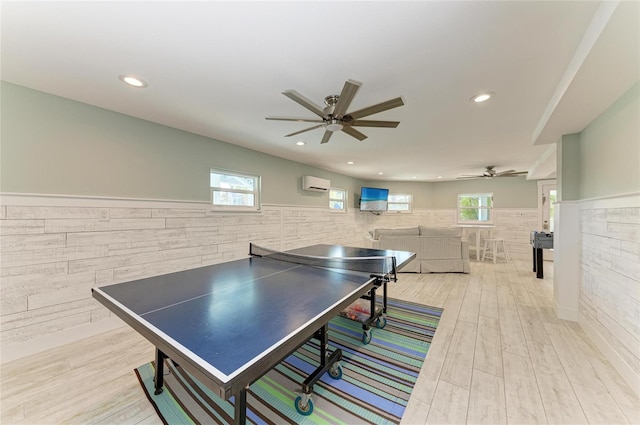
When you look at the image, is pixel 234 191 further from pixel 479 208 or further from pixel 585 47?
pixel 479 208

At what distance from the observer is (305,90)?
2.22m

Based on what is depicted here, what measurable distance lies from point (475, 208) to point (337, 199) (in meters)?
4.70

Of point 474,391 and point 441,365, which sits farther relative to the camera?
point 441,365

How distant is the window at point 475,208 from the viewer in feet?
25.0

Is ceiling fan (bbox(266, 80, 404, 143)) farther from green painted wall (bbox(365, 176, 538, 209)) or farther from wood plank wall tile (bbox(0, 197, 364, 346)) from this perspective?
green painted wall (bbox(365, 176, 538, 209))

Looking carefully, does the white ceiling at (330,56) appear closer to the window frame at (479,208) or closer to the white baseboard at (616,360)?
the white baseboard at (616,360)

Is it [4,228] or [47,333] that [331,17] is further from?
[47,333]

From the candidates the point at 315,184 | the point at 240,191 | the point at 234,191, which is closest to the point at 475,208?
the point at 315,184

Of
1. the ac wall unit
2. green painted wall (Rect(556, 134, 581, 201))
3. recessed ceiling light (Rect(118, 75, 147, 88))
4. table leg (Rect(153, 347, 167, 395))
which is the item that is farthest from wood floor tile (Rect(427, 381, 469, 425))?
the ac wall unit

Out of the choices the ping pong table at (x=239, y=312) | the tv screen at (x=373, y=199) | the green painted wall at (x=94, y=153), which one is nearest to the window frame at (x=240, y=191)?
the green painted wall at (x=94, y=153)

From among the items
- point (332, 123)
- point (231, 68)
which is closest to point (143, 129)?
point (231, 68)

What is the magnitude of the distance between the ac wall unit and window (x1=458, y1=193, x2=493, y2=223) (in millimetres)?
5047

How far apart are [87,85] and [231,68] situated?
1.45m

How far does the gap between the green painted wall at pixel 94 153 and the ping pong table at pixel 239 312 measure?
5.39ft
